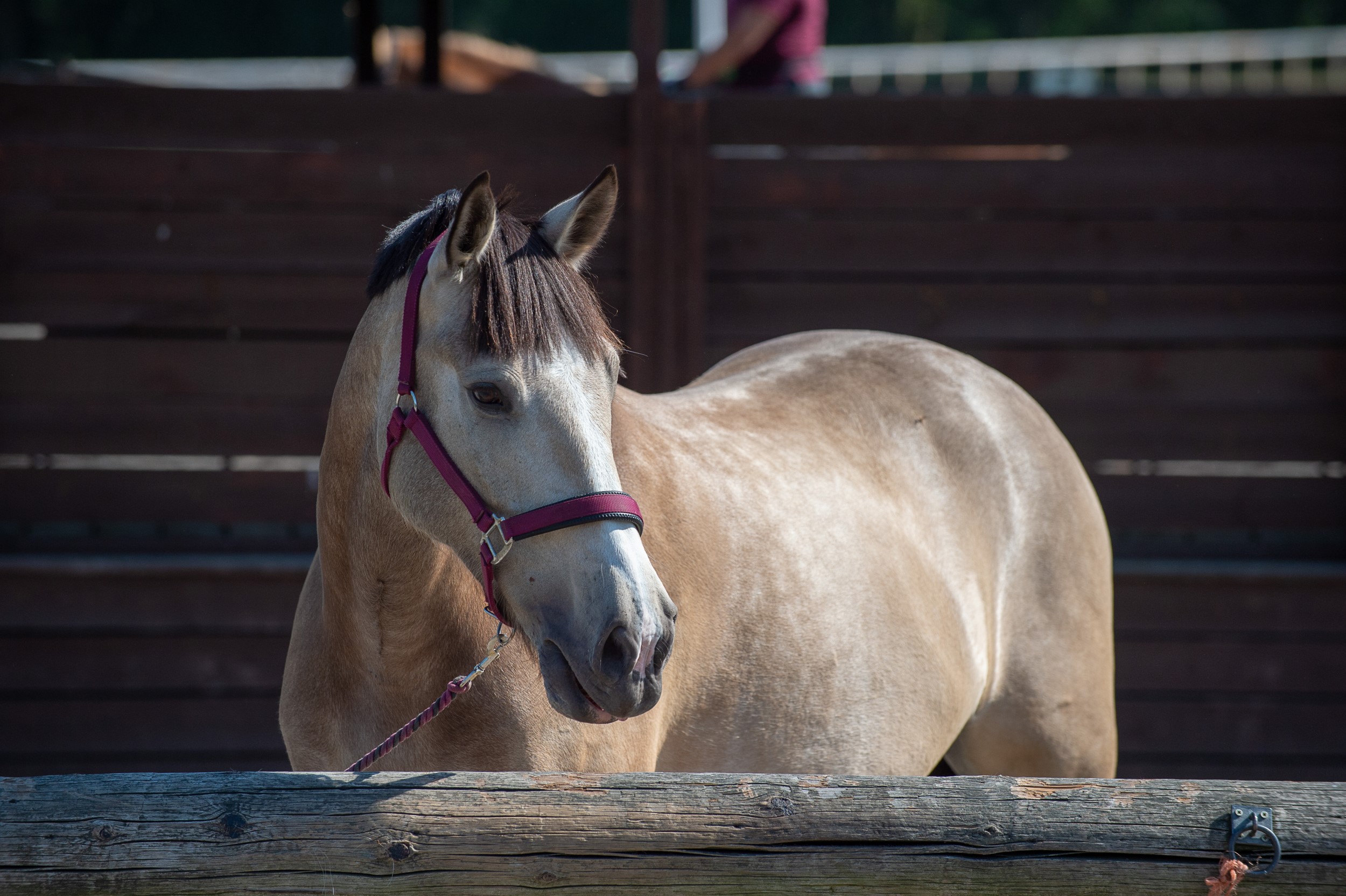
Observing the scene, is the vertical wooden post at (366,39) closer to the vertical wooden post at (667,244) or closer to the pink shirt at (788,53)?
the pink shirt at (788,53)

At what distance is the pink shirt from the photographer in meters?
4.95

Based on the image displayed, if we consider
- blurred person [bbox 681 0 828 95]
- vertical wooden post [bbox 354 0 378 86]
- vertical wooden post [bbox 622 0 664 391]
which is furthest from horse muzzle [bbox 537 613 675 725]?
vertical wooden post [bbox 354 0 378 86]

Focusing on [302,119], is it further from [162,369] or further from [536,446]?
[536,446]

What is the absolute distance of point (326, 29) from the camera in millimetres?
20016

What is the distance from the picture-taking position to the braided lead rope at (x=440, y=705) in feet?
6.15

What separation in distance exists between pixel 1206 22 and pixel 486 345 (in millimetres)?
22000

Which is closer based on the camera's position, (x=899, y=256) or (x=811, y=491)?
(x=811, y=491)

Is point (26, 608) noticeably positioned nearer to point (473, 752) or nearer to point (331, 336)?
point (331, 336)

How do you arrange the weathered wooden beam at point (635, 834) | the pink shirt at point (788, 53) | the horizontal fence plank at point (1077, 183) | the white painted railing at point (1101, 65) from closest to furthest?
the weathered wooden beam at point (635, 834) < the horizontal fence plank at point (1077, 183) < the pink shirt at point (788, 53) < the white painted railing at point (1101, 65)

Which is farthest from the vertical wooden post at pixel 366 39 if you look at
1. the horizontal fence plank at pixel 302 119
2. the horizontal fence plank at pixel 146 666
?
the horizontal fence plank at pixel 146 666

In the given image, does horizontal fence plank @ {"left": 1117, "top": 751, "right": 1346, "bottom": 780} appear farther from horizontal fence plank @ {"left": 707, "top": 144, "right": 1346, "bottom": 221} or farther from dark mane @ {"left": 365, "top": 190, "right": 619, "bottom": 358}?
dark mane @ {"left": 365, "top": 190, "right": 619, "bottom": 358}

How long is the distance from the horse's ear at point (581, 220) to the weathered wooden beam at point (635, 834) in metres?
0.95

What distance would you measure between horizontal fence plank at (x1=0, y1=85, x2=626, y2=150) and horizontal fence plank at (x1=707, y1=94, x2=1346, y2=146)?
1.92ft

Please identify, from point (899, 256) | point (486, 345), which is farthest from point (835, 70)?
point (486, 345)
